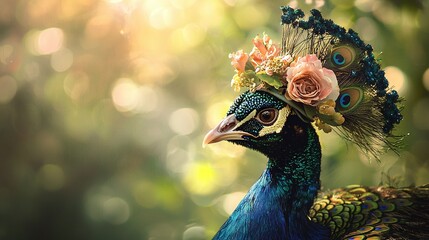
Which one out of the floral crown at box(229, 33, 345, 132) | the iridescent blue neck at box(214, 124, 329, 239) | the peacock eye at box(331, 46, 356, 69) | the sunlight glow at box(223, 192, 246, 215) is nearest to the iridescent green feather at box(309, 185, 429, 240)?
the iridescent blue neck at box(214, 124, 329, 239)

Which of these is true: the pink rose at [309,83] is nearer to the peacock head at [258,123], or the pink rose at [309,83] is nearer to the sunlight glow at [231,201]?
the peacock head at [258,123]

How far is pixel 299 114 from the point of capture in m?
1.56

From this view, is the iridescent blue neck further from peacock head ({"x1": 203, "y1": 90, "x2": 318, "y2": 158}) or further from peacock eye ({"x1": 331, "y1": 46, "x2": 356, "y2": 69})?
peacock eye ({"x1": 331, "y1": 46, "x2": 356, "y2": 69})

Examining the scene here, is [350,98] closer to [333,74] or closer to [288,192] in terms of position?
[333,74]

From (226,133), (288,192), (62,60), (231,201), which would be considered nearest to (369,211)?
(288,192)

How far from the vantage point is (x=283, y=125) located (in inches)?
61.1

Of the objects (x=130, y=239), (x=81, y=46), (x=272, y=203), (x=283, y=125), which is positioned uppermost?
(x=81, y=46)

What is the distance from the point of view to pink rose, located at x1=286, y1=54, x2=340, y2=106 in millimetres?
1513

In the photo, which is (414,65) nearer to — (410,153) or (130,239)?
(410,153)

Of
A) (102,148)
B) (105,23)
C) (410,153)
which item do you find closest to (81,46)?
(105,23)

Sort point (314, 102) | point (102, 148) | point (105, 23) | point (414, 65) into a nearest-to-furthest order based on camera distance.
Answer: point (314, 102), point (105, 23), point (414, 65), point (102, 148)

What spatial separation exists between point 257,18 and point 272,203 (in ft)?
4.78

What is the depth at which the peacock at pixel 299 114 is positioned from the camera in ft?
5.06

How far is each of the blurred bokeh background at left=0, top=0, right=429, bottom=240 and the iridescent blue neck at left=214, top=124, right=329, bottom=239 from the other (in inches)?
41.5
